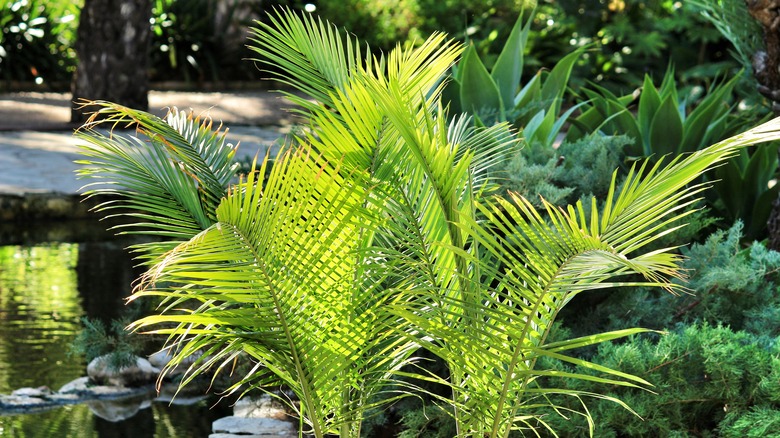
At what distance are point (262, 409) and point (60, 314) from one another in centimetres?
185

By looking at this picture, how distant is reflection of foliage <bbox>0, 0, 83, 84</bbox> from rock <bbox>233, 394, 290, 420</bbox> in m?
9.21

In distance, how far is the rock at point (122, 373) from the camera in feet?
14.8

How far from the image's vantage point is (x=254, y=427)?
13.2ft

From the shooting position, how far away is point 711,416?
3502 mm

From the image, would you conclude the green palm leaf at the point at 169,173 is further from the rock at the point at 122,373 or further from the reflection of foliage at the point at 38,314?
the reflection of foliage at the point at 38,314

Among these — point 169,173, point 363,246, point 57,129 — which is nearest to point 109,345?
point 169,173

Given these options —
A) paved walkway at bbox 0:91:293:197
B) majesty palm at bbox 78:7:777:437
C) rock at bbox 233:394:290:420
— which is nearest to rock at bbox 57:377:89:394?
rock at bbox 233:394:290:420

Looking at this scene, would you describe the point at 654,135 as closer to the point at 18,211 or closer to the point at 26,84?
the point at 18,211

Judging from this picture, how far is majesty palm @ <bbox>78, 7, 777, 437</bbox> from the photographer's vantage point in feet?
7.29

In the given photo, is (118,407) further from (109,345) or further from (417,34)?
(417,34)

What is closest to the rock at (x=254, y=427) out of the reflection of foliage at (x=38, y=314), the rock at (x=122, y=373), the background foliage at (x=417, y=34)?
the rock at (x=122, y=373)

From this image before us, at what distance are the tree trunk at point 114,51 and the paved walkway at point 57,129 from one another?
416 millimetres

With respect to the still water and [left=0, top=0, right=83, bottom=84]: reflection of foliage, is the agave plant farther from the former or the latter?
[left=0, top=0, right=83, bottom=84]: reflection of foliage

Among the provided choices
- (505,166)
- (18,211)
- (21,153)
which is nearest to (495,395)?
(505,166)
